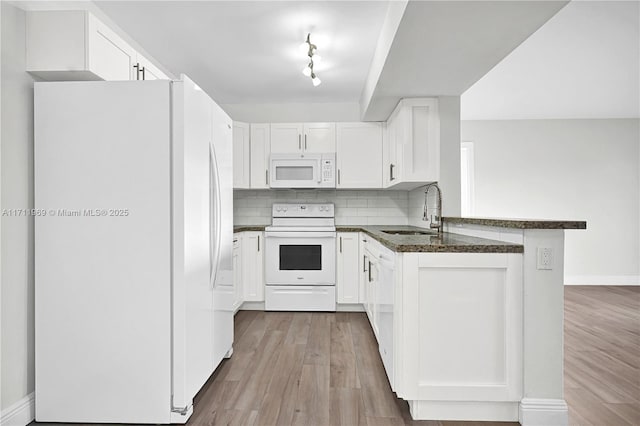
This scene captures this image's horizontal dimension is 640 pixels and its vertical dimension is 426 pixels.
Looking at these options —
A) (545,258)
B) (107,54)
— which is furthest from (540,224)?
(107,54)

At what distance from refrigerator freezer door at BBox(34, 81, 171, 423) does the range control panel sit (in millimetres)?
2620

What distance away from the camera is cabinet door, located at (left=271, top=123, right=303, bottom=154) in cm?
426

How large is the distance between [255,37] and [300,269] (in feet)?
7.71

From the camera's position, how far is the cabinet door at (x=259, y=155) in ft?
14.0

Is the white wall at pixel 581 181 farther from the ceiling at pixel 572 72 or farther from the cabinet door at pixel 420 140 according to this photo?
the cabinet door at pixel 420 140

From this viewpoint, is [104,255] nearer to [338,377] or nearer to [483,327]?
[338,377]

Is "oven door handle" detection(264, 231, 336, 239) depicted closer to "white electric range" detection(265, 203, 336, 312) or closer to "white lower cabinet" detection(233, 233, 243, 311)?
"white electric range" detection(265, 203, 336, 312)

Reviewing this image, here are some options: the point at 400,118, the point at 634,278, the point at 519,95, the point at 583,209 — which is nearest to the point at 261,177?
the point at 400,118

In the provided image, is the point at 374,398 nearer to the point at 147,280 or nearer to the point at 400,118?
the point at 147,280

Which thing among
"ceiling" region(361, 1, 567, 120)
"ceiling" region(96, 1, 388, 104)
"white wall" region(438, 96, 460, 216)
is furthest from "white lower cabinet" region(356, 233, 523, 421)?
"ceiling" region(96, 1, 388, 104)

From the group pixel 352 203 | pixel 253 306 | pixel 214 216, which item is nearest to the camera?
pixel 214 216

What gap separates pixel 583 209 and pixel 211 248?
5812mm

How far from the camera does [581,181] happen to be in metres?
5.62

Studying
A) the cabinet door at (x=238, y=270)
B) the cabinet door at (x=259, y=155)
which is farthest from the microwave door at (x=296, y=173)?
the cabinet door at (x=238, y=270)
